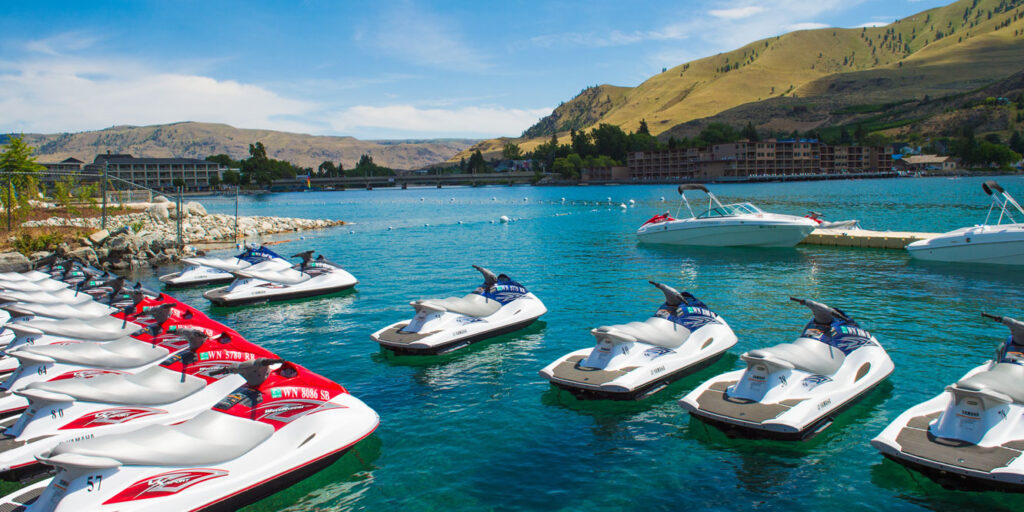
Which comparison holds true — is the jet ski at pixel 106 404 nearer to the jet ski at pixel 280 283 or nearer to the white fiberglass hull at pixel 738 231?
the jet ski at pixel 280 283

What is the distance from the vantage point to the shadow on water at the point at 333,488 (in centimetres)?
831

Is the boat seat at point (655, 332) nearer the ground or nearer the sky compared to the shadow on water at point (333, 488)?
nearer the sky

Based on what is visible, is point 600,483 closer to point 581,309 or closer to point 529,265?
point 581,309

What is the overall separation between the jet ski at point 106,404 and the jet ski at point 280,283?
1150 centimetres

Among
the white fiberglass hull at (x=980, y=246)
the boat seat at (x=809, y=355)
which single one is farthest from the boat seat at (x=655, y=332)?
the white fiberglass hull at (x=980, y=246)

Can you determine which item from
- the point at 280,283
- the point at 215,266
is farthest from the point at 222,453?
the point at 215,266

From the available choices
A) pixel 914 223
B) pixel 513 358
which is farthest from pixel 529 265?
pixel 914 223

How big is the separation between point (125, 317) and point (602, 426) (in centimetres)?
971

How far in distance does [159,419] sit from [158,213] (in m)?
47.9

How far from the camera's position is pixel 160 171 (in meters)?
200

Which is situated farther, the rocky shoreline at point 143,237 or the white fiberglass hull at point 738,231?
the white fiberglass hull at point 738,231

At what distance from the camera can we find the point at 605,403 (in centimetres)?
1174

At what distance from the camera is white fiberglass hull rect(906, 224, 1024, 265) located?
26266mm

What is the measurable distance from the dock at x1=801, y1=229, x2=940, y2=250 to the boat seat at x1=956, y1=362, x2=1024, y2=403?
2761 cm
